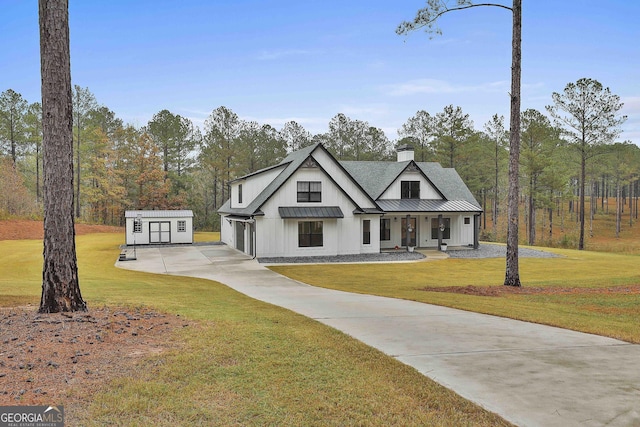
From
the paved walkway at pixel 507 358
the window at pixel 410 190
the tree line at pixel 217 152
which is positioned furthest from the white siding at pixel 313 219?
the tree line at pixel 217 152

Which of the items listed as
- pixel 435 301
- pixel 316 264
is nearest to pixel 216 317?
pixel 435 301

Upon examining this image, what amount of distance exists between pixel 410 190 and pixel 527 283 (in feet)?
52.4

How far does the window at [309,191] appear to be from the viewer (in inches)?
1046

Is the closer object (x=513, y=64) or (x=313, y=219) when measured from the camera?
(x=513, y=64)

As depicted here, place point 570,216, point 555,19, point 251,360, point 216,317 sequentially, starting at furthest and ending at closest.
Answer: point 570,216 → point 555,19 → point 216,317 → point 251,360

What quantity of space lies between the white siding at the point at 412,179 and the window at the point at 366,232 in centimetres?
355

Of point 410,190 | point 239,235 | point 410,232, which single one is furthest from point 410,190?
point 239,235

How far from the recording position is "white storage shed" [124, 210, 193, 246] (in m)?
33.5

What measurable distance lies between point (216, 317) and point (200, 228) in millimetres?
46449

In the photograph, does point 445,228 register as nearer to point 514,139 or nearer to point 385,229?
point 385,229

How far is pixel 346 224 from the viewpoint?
27.2m

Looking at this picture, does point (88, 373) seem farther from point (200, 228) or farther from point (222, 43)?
point (200, 228)

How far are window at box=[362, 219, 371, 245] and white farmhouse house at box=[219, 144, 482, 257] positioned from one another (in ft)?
0.22

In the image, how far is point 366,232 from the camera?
93.7ft
